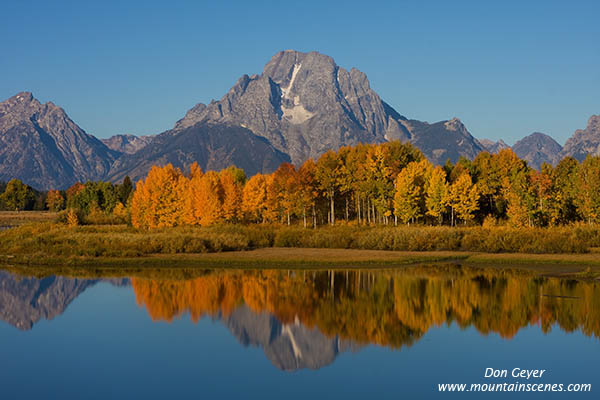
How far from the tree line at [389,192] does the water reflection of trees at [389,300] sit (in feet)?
119

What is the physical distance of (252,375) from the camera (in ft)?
78.5

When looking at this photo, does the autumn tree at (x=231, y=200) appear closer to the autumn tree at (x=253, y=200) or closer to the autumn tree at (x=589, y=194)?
the autumn tree at (x=253, y=200)

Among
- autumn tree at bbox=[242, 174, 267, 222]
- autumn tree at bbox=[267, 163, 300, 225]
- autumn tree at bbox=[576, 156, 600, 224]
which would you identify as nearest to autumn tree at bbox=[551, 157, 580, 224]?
autumn tree at bbox=[576, 156, 600, 224]

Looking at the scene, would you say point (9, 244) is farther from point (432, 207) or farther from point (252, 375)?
point (432, 207)

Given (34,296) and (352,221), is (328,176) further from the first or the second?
(34,296)

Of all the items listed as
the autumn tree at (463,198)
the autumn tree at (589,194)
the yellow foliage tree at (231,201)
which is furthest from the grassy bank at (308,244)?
the autumn tree at (463,198)

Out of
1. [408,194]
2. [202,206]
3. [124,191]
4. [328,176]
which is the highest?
[124,191]

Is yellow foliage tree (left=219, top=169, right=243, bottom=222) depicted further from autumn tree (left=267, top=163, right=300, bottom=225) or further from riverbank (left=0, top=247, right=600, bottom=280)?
riverbank (left=0, top=247, right=600, bottom=280)

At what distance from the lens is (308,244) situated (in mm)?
68750

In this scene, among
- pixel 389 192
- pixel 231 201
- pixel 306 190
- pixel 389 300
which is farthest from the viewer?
pixel 231 201

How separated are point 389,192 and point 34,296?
5689 cm

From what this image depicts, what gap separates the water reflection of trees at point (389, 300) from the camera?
102 ft

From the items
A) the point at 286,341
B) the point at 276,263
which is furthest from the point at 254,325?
the point at 276,263

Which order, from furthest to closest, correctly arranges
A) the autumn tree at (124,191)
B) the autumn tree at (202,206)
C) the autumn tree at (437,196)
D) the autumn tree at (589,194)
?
the autumn tree at (124,191) → the autumn tree at (437,196) → the autumn tree at (202,206) → the autumn tree at (589,194)
